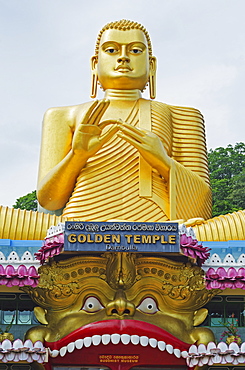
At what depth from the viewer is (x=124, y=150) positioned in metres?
13.8

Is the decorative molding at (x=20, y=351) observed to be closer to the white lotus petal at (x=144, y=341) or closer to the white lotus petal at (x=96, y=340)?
the white lotus petal at (x=96, y=340)

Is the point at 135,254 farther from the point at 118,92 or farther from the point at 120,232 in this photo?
the point at 118,92

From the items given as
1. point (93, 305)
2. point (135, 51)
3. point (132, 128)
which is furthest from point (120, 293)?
point (135, 51)

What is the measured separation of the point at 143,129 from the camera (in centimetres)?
1333

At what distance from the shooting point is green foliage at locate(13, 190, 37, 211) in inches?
902

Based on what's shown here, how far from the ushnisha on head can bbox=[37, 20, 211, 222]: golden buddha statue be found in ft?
0.06

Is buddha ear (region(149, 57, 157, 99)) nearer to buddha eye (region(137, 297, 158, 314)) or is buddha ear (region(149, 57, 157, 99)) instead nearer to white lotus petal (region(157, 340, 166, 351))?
buddha eye (region(137, 297, 158, 314))

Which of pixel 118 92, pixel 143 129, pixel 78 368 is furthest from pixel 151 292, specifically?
pixel 118 92

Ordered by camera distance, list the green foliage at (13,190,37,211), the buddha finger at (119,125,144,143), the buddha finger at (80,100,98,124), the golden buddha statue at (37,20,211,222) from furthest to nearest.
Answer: the green foliage at (13,190,37,211), the golden buddha statue at (37,20,211,222), the buddha finger at (119,125,144,143), the buddha finger at (80,100,98,124)

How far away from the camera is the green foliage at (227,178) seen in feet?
69.0

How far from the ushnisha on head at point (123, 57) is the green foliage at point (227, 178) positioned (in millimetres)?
6912

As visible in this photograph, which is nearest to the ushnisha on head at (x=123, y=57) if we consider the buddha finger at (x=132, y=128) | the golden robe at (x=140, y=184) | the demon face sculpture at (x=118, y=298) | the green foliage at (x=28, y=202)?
the golden robe at (x=140, y=184)

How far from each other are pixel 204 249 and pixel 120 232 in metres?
1.14

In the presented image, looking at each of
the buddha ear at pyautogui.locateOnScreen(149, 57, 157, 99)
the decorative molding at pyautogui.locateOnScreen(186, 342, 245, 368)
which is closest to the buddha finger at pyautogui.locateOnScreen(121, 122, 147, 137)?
the buddha ear at pyautogui.locateOnScreen(149, 57, 157, 99)
